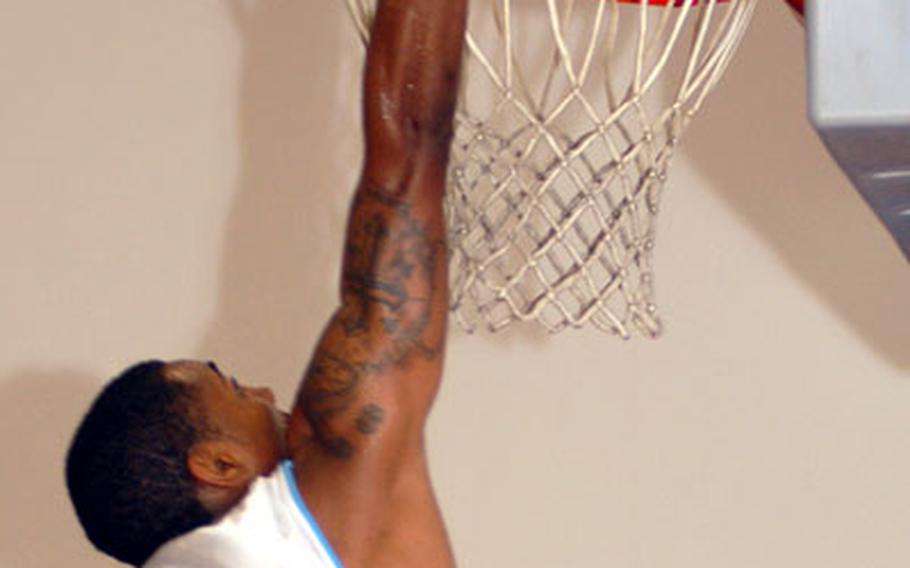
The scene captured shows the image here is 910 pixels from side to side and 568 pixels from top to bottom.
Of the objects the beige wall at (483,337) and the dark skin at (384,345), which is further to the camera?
the beige wall at (483,337)

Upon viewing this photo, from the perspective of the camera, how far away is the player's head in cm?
136

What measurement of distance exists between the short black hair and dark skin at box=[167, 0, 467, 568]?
16 millimetres

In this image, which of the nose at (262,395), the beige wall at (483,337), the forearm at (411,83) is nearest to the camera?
the forearm at (411,83)

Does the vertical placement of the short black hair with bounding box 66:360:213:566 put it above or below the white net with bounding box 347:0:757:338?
below

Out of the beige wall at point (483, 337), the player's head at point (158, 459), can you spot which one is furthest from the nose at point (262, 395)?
the beige wall at point (483, 337)

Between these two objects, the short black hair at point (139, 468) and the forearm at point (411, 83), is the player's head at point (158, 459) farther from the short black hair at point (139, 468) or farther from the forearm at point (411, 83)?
the forearm at point (411, 83)

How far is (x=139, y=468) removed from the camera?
53.4 inches

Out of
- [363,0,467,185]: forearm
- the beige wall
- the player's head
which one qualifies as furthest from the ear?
the beige wall

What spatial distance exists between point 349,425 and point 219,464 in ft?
0.34

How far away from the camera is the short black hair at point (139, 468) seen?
1358 millimetres

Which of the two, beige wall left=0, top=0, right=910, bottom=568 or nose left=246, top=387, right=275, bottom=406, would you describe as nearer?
nose left=246, top=387, right=275, bottom=406

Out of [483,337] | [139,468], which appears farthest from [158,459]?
[483,337]

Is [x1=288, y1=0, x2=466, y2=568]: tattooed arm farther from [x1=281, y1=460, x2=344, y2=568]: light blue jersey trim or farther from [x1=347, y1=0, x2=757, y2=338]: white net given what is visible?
[x1=347, y1=0, x2=757, y2=338]: white net

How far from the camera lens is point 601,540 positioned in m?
2.33
